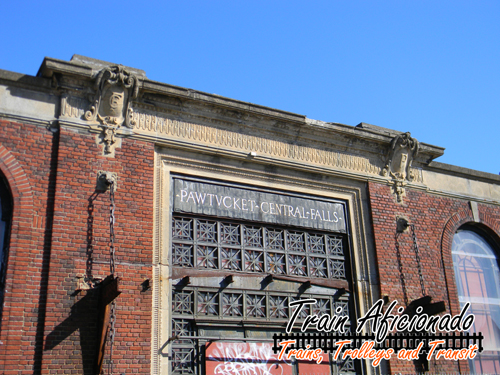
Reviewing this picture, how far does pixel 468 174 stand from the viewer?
621 inches

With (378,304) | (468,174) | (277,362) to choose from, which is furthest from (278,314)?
(468,174)

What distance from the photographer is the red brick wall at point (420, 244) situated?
1315 centimetres

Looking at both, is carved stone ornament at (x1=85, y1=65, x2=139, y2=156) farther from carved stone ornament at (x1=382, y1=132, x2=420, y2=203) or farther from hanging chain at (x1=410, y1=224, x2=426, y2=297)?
hanging chain at (x1=410, y1=224, x2=426, y2=297)

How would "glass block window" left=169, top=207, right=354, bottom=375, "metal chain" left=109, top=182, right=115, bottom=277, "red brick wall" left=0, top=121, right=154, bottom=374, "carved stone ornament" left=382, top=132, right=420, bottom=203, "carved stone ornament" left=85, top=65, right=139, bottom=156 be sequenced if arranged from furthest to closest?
"carved stone ornament" left=382, top=132, right=420, bottom=203, "carved stone ornament" left=85, top=65, right=139, bottom=156, "glass block window" left=169, top=207, right=354, bottom=375, "metal chain" left=109, top=182, right=115, bottom=277, "red brick wall" left=0, top=121, right=154, bottom=374

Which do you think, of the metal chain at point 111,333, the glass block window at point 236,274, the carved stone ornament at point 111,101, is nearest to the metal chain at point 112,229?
the metal chain at point 111,333

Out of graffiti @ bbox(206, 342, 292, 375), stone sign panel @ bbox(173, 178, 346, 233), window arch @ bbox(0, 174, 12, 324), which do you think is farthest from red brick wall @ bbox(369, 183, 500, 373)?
window arch @ bbox(0, 174, 12, 324)

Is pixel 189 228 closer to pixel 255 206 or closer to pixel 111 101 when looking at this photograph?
pixel 255 206

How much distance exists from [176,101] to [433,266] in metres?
7.40

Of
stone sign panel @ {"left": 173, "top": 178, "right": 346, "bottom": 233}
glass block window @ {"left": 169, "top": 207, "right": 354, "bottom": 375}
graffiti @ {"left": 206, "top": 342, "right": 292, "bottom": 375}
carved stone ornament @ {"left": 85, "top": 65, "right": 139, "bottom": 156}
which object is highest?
carved stone ornament @ {"left": 85, "top": 65, "right": 139, "bottom": 156}

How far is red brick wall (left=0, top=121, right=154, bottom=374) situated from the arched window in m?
8.36

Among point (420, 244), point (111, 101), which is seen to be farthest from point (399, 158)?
point (111, 101)

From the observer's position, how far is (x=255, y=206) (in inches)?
486

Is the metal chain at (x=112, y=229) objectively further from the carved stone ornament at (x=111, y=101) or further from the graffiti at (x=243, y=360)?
the graffiti at (x=243, y=360)

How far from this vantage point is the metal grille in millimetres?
11320
